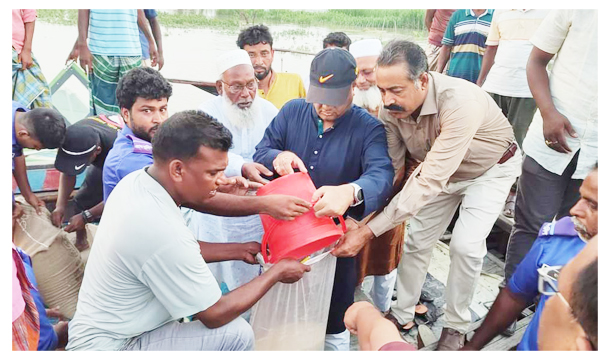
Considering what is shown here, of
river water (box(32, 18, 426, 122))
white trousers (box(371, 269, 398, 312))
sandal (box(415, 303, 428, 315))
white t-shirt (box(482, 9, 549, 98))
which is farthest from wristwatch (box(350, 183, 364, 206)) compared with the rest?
river water (box(32, 18, 426, 122))

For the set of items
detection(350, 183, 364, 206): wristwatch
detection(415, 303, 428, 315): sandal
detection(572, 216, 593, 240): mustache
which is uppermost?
detection(572, 216, 593, 240): mustache

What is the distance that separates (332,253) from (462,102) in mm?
1043

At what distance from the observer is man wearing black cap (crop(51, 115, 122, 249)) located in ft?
10.6

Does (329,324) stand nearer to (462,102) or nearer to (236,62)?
(462,102)

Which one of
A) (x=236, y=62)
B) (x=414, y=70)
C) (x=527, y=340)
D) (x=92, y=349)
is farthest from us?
(x=236, y=62)

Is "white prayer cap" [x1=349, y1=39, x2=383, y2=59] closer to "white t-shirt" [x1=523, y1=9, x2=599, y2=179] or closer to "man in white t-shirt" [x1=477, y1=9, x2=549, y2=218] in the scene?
"man in white t-shirt" [x1=477, y1=9, x2=549, y2=218]

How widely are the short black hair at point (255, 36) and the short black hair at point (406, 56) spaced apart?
2.00 metres

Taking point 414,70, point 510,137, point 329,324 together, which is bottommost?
point 329,324

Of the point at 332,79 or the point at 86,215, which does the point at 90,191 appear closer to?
the point at 86,215

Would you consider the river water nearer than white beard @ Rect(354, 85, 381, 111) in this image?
No

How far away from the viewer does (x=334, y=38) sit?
4762 mm

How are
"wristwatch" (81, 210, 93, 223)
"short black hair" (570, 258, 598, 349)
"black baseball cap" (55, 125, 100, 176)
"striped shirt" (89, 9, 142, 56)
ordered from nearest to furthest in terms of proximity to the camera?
"short black hair" (570, 258, 598, 349) → "black baseball cap" (55, 125, 100, 176) → "wristwatch" (81, 210, 93, 223) → "striped shirt" (89, 9, 142, 56)

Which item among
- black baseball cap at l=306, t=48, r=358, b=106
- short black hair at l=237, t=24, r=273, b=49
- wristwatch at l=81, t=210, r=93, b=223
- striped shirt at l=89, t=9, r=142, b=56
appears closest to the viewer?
black baseball cap at l=306, t=48, r=358, b=106

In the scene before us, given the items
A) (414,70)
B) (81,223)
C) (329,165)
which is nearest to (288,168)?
(329,165)
